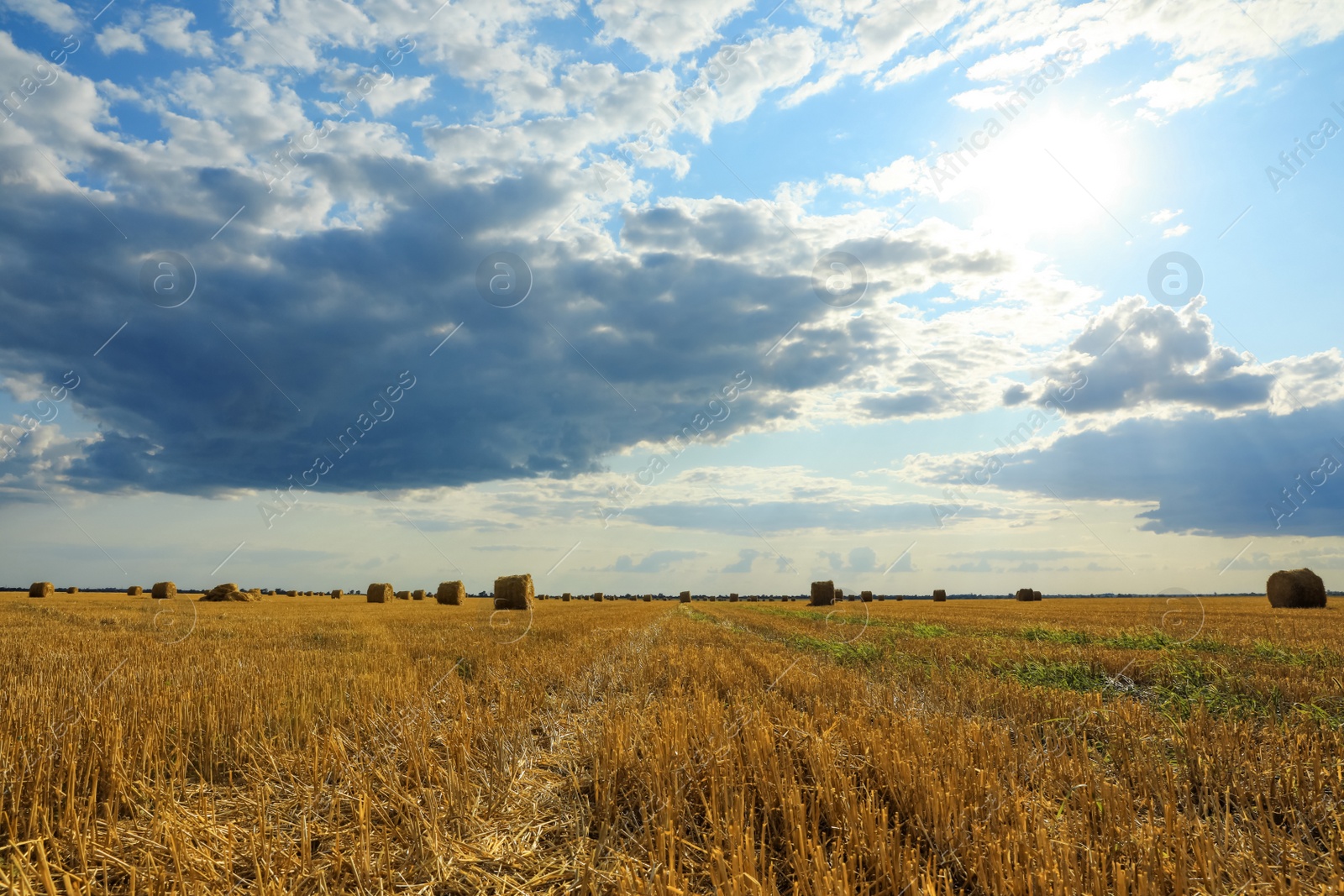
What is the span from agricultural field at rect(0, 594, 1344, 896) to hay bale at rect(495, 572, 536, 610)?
93.1ft

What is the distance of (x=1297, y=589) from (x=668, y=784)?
42.0 m

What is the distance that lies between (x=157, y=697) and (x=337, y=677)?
210 cm

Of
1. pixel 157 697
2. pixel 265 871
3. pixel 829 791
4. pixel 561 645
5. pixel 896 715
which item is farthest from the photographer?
pixel 561 645

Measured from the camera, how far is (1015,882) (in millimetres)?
2832

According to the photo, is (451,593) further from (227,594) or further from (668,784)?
(668,784)

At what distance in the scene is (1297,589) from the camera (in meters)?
33.3

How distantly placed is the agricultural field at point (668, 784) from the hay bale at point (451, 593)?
39.0 m

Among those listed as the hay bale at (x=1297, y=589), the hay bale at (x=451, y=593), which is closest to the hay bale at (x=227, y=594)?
the hay bale at (x=451, y=593)

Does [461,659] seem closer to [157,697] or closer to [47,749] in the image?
[157,697]

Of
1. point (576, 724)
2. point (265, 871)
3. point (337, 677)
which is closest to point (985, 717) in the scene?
point (576, 724)

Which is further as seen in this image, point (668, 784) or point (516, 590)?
point (516, 590)

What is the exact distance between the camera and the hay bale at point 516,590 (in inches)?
1445

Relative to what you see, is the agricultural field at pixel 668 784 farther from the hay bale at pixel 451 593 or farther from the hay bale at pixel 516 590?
the hay bale at pixel 451 593

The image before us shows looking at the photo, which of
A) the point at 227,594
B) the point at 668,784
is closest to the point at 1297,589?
the point at 668,784
